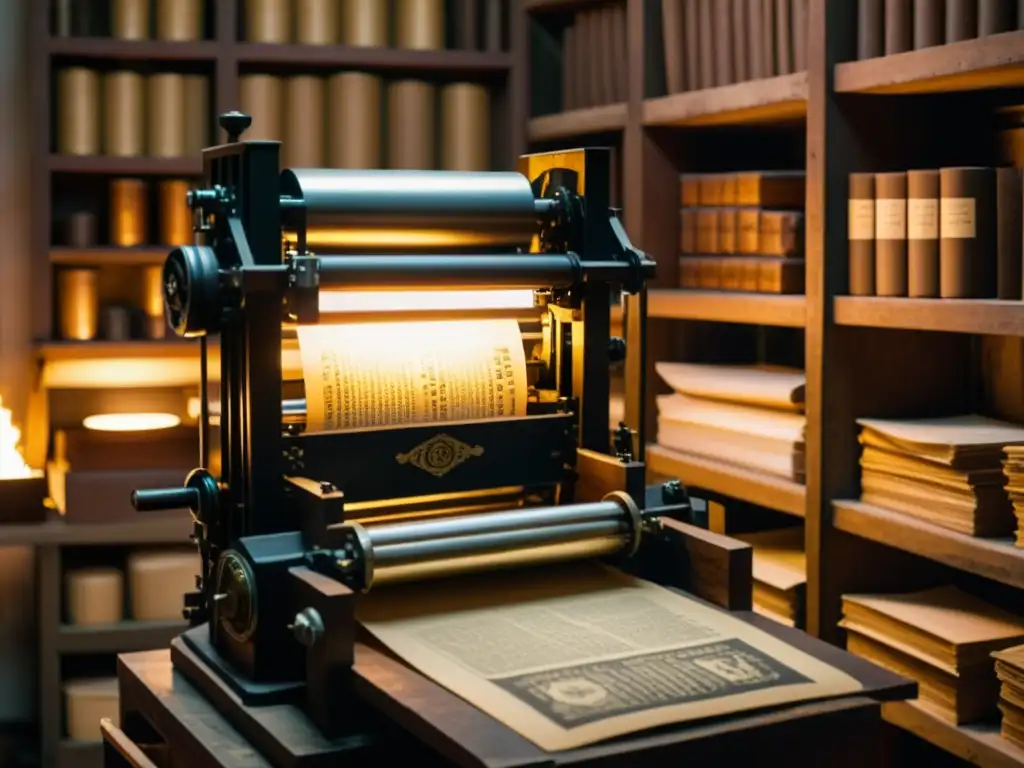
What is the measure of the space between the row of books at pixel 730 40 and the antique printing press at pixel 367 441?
1028 millimetres

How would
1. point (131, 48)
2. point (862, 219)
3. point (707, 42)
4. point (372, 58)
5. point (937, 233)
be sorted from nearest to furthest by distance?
point (937, 233)
point (862, 219)
point (707, 42)
point (131, 48)
point (372, 58)

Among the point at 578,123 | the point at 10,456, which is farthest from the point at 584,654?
the point at 10,456

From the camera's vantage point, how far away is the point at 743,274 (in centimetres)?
299

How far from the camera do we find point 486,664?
1.50 metres

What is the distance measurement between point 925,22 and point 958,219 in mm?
333

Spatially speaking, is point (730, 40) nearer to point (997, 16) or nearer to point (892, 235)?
point (892, 235)

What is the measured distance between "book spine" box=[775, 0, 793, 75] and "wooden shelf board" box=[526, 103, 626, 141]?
0.53 m

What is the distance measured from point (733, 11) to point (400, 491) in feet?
5.31

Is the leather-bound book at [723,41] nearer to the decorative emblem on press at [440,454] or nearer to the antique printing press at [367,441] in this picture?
the antique printing press at [367,441]

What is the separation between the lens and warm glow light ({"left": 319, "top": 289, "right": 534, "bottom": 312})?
1.73 meters

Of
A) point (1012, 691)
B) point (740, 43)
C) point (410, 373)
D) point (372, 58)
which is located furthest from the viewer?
point (372, 58)

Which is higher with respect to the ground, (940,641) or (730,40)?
(730,40)

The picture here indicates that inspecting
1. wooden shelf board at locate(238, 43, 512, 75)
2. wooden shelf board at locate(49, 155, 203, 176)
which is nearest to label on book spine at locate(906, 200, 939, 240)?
wooden shelf board at locate(238, 43, 512, 75)

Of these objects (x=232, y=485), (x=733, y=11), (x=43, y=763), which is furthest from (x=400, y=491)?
(x=43, y=763)
